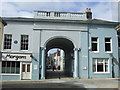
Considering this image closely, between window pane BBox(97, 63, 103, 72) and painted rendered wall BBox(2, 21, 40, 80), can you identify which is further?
window pane BBox(97, 63, 103, 72)

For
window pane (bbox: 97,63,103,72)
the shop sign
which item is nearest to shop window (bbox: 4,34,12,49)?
the shop sign

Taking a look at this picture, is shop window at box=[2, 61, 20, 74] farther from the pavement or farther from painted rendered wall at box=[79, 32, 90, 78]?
painted rendered wall at box=[79, 32, 90, 78]

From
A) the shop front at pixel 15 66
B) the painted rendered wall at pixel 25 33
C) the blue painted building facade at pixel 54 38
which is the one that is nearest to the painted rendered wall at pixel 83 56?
the blue painted building facade at pixel 54 38

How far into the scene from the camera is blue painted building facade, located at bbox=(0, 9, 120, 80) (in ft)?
65.3

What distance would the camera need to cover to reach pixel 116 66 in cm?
2134

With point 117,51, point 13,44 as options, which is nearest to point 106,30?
point 117,51

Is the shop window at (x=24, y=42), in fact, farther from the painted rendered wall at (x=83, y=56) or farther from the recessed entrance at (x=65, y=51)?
the painted rendered wall at (x=83, y=56)

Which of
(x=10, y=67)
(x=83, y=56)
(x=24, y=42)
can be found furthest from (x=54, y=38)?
(x=10, y=67)

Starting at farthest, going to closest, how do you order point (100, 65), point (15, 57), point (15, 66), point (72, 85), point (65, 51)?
point (65, 51)
point (100, 65)
point (15, 66)
point (15, 57)
point (72, 85)

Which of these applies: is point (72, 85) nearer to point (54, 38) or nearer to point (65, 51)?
point (54, 38)

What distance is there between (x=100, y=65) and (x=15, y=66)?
1079 cm

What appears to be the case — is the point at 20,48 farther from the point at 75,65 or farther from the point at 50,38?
the point at 75,65

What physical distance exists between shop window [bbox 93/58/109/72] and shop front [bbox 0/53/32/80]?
326 inches

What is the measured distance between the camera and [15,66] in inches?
785
